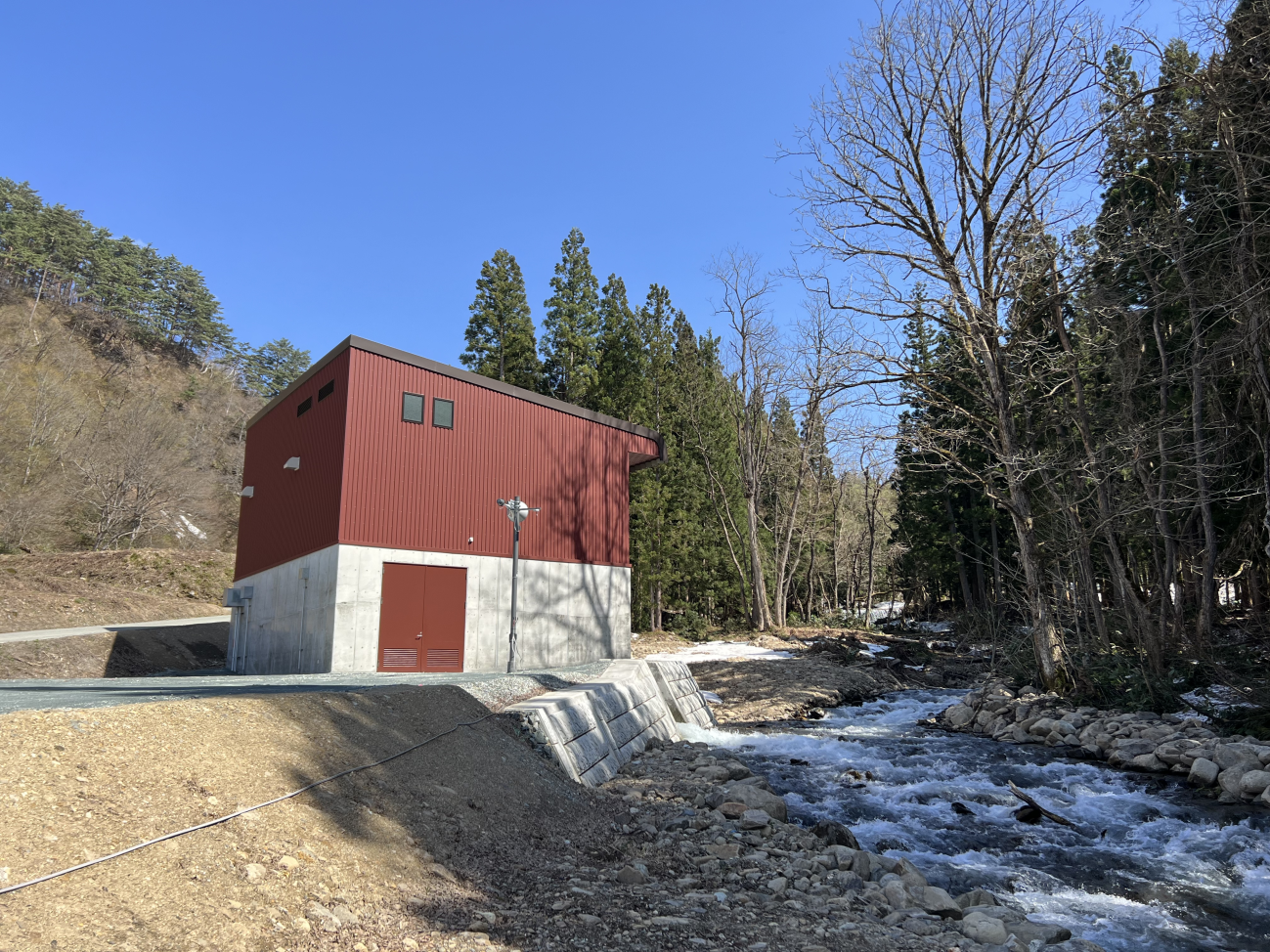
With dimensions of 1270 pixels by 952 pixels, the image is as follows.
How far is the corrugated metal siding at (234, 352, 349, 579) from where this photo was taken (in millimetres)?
15461

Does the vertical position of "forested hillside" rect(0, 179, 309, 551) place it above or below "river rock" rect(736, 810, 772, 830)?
above

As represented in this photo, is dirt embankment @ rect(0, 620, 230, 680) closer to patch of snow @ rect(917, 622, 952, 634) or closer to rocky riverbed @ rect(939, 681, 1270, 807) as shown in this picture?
rocky riverbed @ rect(939, 681, 1270, 807)

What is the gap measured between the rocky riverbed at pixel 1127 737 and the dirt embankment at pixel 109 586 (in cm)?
2880

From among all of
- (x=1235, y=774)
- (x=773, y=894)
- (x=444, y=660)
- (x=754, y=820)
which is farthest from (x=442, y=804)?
(x=444, y=660)

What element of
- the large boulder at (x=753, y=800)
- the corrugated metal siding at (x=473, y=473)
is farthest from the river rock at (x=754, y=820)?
the corrugated metal siding at (x=473, y=473)

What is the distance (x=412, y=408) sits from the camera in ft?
52.9

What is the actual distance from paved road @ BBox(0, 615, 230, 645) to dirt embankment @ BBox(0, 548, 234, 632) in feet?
2.83

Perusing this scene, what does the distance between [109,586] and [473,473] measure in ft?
73.7

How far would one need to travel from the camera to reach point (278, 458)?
63.8 ft

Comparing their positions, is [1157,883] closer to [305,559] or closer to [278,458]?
[305,559]

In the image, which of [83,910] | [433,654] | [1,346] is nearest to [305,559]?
[433,654]

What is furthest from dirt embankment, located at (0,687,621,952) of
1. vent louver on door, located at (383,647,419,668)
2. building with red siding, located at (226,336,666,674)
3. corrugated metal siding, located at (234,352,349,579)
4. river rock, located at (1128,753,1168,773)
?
corrugated metal siding, located at (234,352,349,579)

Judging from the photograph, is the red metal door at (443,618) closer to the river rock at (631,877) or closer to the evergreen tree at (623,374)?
the river rock at (631,877)

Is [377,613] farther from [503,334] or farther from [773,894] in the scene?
[503,334]
